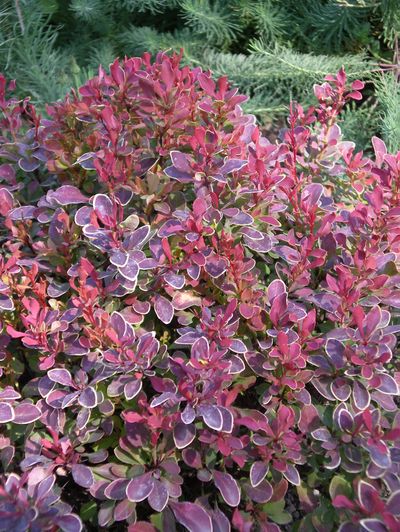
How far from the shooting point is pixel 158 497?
3.37 feet

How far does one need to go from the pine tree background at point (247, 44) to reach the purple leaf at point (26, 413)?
1.78m

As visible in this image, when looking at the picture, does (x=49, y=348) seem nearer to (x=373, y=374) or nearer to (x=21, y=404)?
(x=21, y=404)

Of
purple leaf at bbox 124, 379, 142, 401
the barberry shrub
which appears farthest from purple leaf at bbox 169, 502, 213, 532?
purple leaf at bbox 124, 379, 142, 401

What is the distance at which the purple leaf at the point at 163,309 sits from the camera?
3.93 feet

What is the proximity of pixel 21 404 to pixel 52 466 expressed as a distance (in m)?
0.14

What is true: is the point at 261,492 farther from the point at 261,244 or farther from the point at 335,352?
the point at 261,244

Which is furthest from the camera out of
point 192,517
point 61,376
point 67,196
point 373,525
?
point 67,196

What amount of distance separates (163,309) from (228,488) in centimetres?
39

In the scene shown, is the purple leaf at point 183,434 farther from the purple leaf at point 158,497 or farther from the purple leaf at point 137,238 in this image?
the purple leaf at point 137,238

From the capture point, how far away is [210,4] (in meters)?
3.02

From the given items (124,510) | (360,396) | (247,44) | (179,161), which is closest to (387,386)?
(360,396)

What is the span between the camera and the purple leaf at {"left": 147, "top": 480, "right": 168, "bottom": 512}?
101 cm

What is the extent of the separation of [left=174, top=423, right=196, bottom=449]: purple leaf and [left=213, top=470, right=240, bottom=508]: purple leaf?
0.29ft

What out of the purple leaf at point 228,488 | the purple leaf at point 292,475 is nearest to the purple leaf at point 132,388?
the purple leaf at point 228,488
